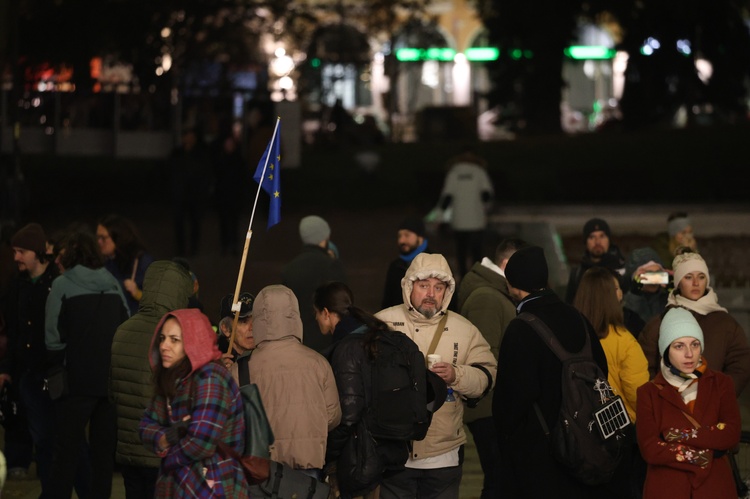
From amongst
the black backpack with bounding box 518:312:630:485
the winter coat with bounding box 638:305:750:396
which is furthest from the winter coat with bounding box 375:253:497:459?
the winter coat with bounding box 638:305:750:396

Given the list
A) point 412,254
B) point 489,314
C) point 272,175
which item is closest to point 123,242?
point 412,254

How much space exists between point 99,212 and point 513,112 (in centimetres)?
1586

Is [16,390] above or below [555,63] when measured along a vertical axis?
below

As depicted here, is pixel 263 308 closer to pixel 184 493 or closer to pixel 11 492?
pixel 184 493

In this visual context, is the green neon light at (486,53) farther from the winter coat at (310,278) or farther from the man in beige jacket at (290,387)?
the man in beige jacket at (290,387)

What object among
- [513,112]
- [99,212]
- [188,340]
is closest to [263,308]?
[188,340]

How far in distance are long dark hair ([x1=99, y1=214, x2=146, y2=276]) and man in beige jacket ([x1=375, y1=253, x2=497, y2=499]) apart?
137 inches

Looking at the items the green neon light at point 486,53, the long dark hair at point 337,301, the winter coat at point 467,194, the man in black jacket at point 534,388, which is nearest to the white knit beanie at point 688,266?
the man in black jacket at point 534,388

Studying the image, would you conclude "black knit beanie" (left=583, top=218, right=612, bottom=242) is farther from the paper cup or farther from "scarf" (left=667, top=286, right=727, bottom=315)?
the paper cup

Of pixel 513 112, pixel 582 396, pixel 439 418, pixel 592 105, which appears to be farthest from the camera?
pixel 592 105

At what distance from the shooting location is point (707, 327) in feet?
29.1

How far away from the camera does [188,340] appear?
653 cm

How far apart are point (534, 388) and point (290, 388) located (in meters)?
1.20

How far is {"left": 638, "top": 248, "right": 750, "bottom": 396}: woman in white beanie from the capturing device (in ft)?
28.9
